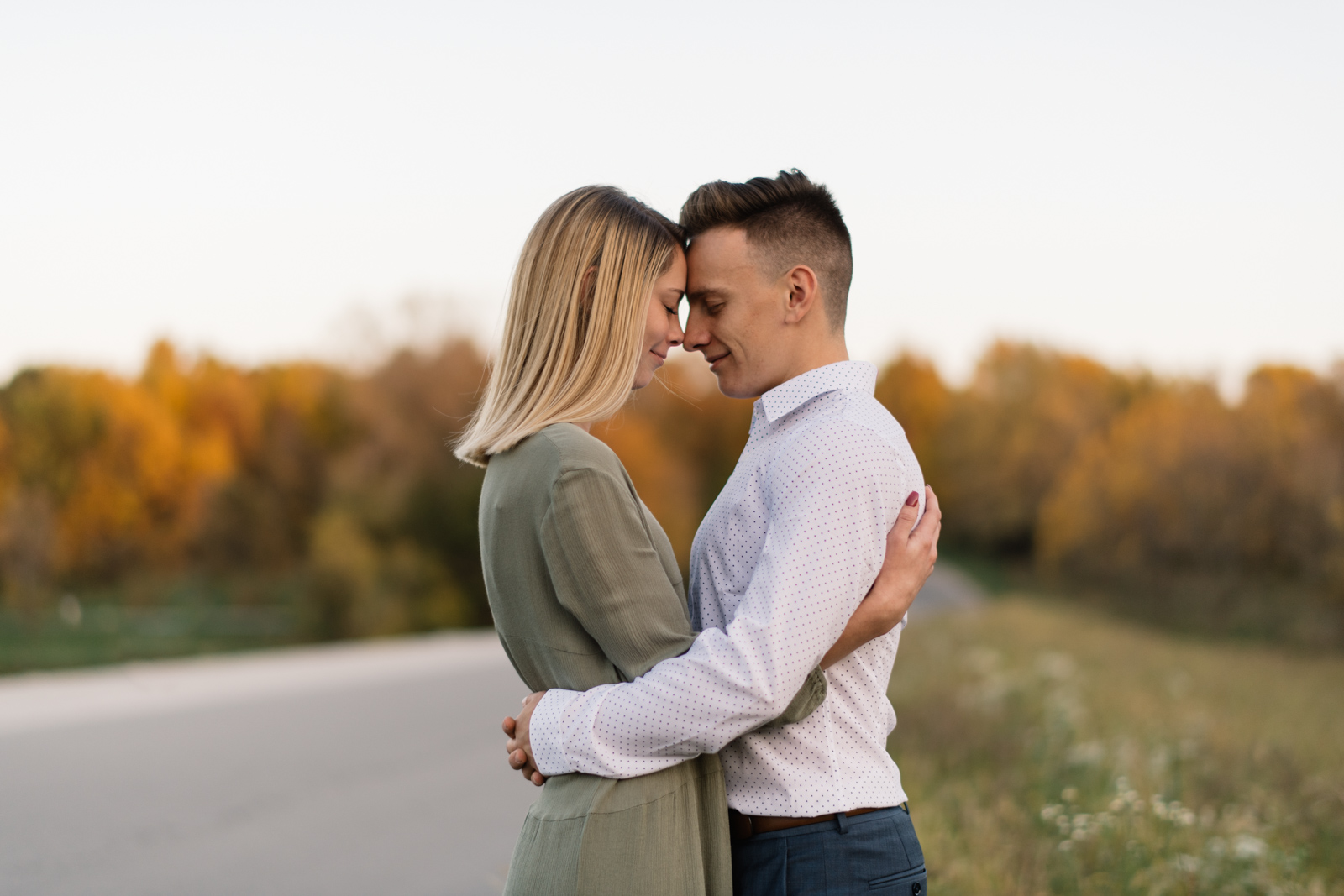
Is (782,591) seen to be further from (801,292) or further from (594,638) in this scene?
(801,292)

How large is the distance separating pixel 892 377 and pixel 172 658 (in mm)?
59108

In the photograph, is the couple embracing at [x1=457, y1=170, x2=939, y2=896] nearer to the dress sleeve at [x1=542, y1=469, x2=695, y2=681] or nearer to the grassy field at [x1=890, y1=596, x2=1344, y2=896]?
the dress sleeve at [x1=542, y1=469, x2=695, y2=681]

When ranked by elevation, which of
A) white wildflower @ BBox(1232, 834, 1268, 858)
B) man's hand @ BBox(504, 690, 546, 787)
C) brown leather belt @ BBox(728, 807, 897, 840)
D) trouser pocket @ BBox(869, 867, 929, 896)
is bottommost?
white wildflower @ BBox(1232, 834, 1268, 858)

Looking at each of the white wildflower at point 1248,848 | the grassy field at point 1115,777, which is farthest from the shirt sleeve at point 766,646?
the white wildflower at point 1248,848

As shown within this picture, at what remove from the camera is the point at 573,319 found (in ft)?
7.61

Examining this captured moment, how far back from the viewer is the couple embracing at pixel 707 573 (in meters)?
2.06

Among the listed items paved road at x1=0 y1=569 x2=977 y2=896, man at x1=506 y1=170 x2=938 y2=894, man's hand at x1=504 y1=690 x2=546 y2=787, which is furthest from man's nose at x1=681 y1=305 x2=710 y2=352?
paved road at x1=0 y1=569 x2=977 y2=896

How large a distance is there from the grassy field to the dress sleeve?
2.86 m

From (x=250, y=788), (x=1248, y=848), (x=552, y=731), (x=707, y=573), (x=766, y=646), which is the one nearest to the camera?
(x=766, y=646)

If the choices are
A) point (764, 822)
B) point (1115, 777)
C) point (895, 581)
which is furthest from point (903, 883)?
point (1115, 777)

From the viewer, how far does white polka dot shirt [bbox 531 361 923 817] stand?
201 centimetres

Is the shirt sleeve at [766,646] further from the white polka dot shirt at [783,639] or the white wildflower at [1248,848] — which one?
the white wildflower at [1248,848]

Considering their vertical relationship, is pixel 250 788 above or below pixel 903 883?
below

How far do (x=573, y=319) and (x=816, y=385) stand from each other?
53 cm
